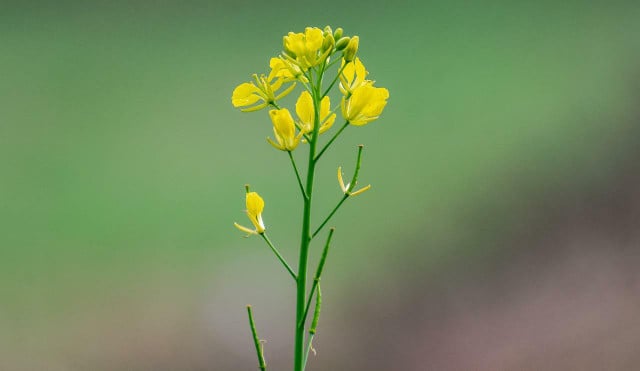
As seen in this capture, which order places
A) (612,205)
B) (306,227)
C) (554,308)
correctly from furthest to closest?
(612,205)
(554,308)
(306,227)

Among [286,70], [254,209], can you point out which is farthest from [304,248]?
[286,70]

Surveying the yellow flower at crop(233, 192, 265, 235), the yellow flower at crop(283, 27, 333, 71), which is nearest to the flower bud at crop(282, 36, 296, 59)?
the yellow flower at crop(283, 27, 333, 71)

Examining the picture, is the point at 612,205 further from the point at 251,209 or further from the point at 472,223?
the point at 251,209

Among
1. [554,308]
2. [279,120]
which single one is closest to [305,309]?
[279,120]

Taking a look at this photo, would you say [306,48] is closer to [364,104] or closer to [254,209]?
[364,104]

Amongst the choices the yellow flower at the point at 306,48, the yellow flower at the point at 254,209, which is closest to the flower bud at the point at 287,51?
the yellow flower at the point at 306,48

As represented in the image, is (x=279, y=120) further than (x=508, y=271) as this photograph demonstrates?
No
